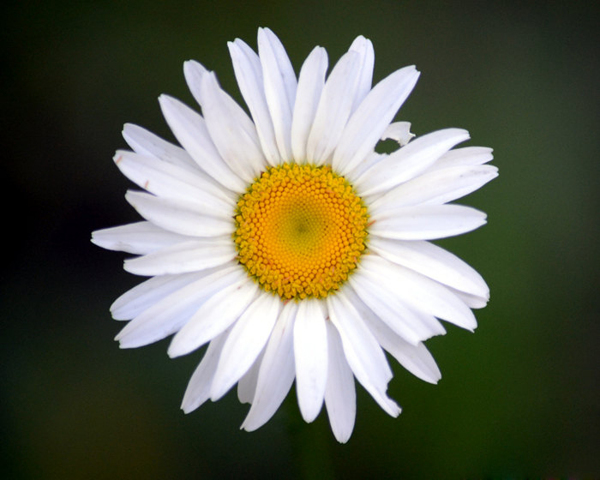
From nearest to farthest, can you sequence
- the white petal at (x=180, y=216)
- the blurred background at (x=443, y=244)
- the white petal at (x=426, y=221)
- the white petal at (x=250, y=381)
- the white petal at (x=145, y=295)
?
the white petal at (x=180, y=216) → the white petal at (x=426, y=221) → the white petal at (x=145, y=295) → the white petal at (x=250, y=381) → the blurred background at (x=443, y=244)

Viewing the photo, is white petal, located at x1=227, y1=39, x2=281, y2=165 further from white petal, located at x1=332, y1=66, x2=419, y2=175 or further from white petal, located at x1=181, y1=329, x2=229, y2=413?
white petal, located at x1=181, y1=329, x2=229, y2=413

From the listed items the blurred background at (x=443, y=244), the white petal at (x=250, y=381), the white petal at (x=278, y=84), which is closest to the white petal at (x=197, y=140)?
the white petal at (x=278, y=84)

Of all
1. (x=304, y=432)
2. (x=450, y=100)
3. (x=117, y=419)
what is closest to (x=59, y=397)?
(x=117, y=419)

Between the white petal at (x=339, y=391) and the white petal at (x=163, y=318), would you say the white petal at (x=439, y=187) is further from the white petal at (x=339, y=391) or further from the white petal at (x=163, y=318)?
the white petal at (x=163, y=318)

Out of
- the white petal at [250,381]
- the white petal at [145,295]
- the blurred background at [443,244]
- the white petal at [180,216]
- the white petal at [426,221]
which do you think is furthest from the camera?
the blurred background at [443,244]

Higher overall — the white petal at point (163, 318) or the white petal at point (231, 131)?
the white petal at point (231, 131)

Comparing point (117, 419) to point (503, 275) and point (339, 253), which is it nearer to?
point (339, 253)

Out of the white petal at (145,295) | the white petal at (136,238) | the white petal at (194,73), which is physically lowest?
the white petal at (145,295)
